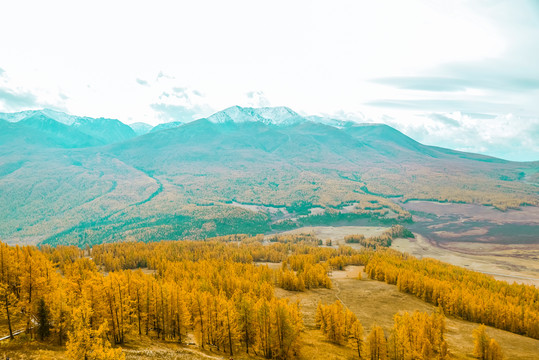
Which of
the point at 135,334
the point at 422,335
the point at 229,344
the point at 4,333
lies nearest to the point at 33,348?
the point at 4,333

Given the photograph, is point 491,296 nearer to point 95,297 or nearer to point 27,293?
point 95,297

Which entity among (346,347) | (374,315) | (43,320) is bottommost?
(374,315)

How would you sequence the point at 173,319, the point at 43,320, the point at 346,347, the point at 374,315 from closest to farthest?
the point at 43,320 → the point at 173,319 → the point at 346,347 → the point at 374,315

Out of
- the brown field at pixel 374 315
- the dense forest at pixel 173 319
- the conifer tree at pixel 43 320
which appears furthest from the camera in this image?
the brown field at pixel 374 315

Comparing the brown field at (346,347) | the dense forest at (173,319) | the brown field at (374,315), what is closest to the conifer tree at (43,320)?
the dense forest at (173,319)

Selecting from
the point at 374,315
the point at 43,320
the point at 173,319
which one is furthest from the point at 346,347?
the point at 43,320

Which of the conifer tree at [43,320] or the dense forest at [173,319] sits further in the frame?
the conifer tree at [43,320]

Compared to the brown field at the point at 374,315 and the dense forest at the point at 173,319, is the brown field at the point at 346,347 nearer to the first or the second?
the brown field at the point at 374,315

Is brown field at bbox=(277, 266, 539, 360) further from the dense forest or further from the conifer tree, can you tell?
the conifer tree

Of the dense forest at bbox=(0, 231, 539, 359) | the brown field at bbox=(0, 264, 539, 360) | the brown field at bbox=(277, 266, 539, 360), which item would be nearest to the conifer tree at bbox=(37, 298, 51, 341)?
the dense forest at bbox=(0, 231, 539, 359)

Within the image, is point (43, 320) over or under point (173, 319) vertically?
over

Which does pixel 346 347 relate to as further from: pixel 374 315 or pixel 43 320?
pixel 43 320

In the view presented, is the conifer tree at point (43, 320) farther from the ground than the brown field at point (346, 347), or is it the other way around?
the conifer tree at point (43, 320)

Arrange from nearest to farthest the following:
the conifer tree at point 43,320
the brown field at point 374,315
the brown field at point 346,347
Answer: the brown field at point 346,347 < the conifer tree at point 43,320 < the brown field at point 374,315
